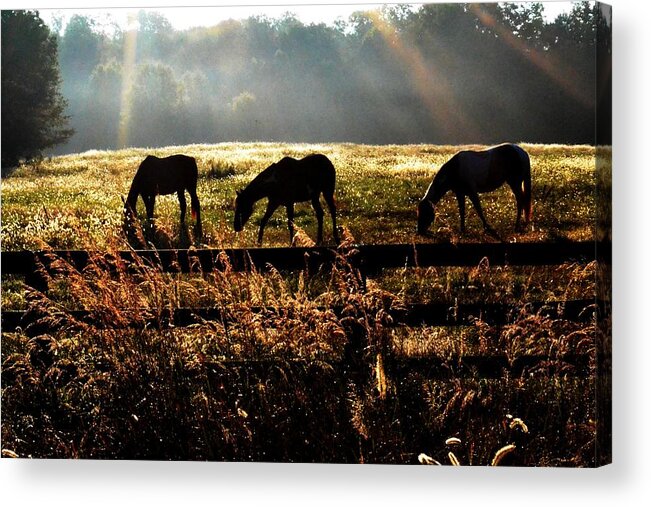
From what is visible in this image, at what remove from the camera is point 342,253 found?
739 cm

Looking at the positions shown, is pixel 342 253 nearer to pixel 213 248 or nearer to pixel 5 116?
pixel 213 248

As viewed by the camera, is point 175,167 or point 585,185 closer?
point 585,185

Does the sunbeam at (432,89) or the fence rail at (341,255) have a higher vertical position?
the sunbeam at (432,89)

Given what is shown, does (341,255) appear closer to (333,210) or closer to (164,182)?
(333,210)

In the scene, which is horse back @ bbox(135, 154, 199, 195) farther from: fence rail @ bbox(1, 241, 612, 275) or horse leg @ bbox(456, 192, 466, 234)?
horse leg @ bbox(456, 192, 466, 234)

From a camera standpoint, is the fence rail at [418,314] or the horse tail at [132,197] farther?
the horse tail at [132,197]

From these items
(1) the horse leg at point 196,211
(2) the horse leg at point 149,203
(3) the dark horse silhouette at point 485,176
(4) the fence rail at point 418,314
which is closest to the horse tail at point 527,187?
(3) the dark horse silhouette at point 485,176

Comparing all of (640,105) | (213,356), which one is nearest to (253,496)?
(213,356)

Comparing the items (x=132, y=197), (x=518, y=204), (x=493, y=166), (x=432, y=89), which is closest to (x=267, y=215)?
(x=132, y=197)

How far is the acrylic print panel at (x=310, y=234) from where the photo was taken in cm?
716

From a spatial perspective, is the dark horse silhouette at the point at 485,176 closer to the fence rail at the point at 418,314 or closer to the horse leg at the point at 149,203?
the fence rail at the point at 418,314

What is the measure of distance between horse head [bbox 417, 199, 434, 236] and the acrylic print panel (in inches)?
0.9

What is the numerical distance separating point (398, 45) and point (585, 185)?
1221mm

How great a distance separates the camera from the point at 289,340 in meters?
7.38
